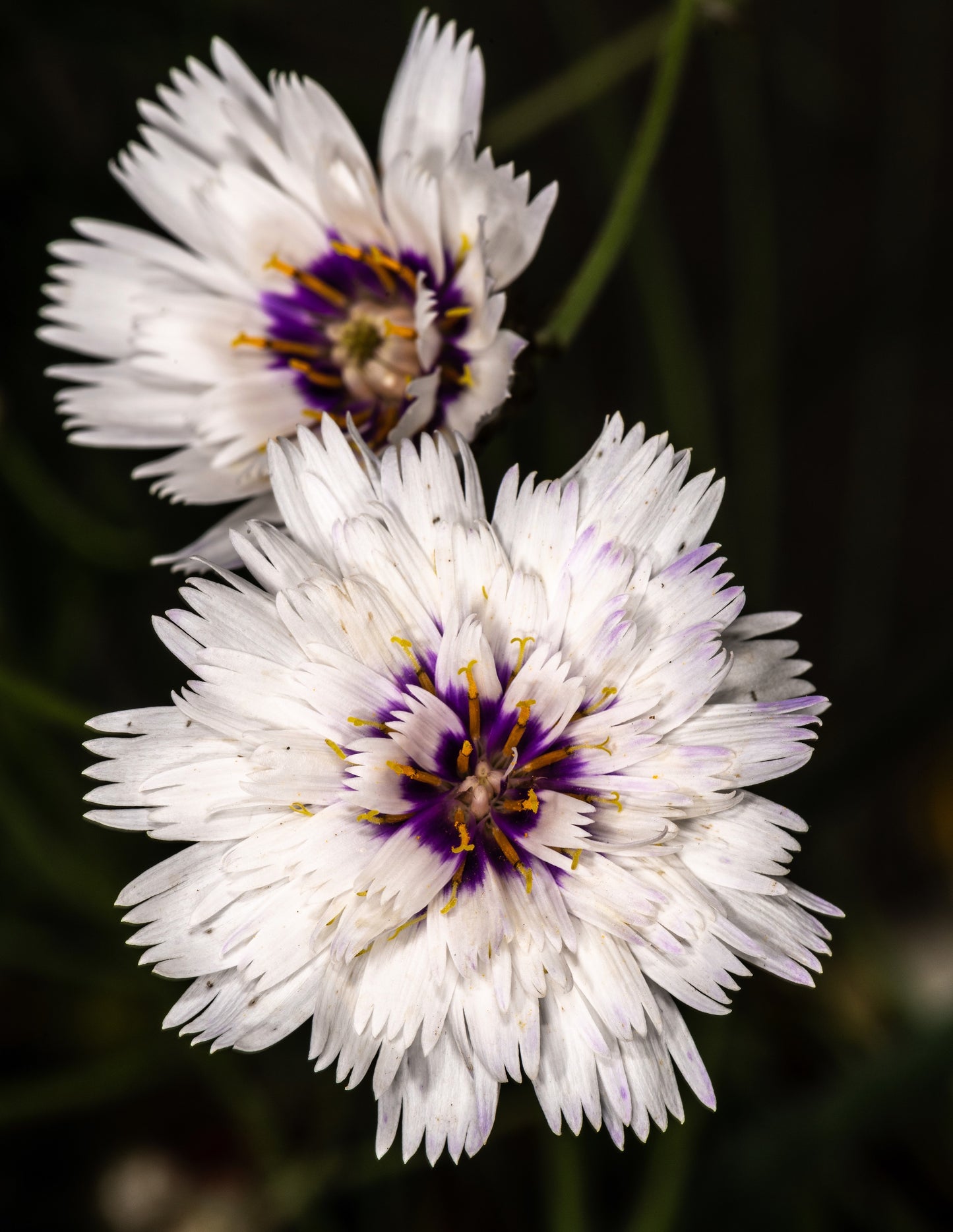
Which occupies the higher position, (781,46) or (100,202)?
(781,46)

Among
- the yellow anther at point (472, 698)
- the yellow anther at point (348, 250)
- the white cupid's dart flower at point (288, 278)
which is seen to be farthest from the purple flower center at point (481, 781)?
the yellow anther at point (348, 250)

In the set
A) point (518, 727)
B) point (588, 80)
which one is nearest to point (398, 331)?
point (518, 727)

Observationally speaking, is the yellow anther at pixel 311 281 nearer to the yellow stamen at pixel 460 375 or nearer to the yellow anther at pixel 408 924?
the yellow stamen at pixel 460 375

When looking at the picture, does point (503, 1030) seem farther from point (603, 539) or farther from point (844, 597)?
point (844, 597)

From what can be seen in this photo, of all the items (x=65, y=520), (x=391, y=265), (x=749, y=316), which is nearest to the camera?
(x=391, y=265)

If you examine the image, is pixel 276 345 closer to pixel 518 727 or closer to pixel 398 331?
pixel 398 331

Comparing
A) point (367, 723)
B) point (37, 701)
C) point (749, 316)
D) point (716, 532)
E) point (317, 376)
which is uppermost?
point (749, 316)

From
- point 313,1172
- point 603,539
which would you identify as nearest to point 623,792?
point 603,539

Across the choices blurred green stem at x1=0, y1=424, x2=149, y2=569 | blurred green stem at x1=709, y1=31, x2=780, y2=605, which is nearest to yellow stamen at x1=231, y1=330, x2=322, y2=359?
blurred green stem at x1=0, y1=424, x2=149, y2=569
